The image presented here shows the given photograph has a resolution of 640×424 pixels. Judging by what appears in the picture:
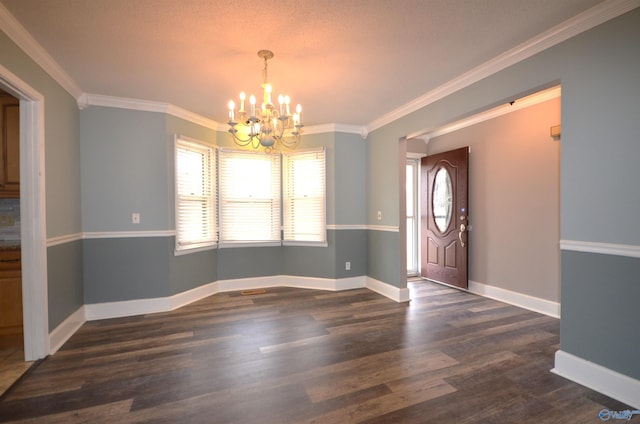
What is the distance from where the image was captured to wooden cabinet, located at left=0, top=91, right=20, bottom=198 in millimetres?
2725

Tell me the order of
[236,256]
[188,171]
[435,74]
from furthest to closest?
[236,256] < [188,171] < [435,74]

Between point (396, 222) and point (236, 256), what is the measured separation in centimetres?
240

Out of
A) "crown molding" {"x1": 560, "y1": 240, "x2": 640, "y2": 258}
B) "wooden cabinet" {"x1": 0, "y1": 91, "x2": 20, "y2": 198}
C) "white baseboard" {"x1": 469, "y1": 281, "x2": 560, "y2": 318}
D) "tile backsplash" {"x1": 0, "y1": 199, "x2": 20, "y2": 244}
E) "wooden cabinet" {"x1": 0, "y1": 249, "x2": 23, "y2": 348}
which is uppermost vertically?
"wooden cabinet" {"x1": 0, "y1": 91, "x2": 20, "y2": 198}

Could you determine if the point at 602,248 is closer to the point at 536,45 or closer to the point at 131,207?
the point at 536,45

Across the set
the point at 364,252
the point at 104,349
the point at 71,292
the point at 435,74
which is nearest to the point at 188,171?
the point at 71,292

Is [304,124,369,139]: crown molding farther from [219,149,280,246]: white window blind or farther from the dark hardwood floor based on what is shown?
the dark hardwood floor

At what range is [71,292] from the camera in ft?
10.1

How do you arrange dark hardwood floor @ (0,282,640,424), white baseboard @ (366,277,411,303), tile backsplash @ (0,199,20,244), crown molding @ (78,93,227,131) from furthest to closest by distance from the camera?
→ white baseboard @ (366,277,411,303), crown molding @ (78,93,227,131), tile backsplash @ (0,199,20,244), dark hardwood floor @ (0,282,640,424)

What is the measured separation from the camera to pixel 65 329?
288cm

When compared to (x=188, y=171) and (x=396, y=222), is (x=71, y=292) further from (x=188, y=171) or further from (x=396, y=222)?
(x=396, y=222)

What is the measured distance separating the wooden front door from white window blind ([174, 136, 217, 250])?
11.3 ft

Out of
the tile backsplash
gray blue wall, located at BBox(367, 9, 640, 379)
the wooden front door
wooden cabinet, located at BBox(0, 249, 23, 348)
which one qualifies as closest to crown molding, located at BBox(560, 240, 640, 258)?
gray blue wall, located at BBox(367, 9, 640, 379)

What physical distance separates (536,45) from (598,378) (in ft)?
7.96

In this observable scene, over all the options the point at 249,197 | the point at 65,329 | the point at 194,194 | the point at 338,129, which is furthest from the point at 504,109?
the point at 65,329
